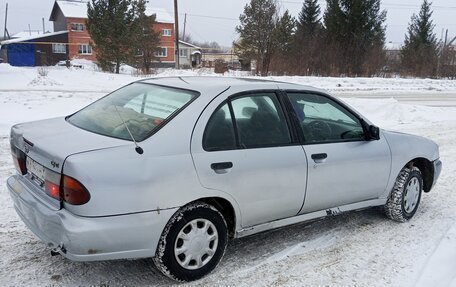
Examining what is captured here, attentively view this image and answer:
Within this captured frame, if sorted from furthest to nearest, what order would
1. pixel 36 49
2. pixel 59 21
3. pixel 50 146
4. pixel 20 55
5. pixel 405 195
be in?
pixel 59 21, pixel 36 49, pixel 20 55, pixel 405 195, pixel 50 146

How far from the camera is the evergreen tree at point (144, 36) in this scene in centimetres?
3334

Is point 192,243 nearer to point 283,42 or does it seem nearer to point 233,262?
point 233,262

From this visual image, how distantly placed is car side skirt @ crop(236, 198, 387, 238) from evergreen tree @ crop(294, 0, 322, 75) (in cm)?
3019

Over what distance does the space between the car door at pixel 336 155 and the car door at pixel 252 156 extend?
17cm

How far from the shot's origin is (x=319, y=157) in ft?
13.6

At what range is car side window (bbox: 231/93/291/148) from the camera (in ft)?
12.5

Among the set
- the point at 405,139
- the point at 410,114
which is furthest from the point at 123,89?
the point at 410,114

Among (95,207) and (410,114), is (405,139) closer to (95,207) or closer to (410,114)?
(95,207)

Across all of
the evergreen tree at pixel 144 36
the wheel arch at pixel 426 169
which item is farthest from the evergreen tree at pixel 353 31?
the wheel arch at pixel 426 169

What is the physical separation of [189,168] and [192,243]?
1.98 ft

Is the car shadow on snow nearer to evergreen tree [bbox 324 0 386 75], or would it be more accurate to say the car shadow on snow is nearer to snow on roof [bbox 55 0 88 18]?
evergreen tree [bbox 324 0 386 75]

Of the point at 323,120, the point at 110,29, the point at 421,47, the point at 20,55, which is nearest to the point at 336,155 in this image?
the point at 323,120

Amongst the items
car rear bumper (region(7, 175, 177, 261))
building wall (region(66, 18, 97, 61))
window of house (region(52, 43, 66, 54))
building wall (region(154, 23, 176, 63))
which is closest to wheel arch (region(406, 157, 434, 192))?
car rear bumper (region(7, 175, 177, 261))

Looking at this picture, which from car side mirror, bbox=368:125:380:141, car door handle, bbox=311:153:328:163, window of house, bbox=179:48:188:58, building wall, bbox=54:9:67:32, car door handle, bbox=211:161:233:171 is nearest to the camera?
car door handle, bbox=211:161:233:171
